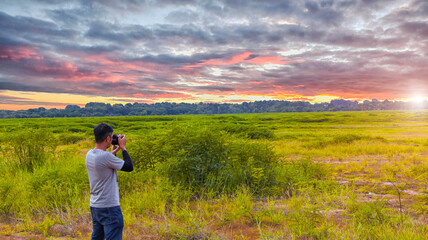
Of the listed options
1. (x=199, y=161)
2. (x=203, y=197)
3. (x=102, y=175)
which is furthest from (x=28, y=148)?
(x=102, y=175)

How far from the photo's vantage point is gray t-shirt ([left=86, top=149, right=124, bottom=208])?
373 cm

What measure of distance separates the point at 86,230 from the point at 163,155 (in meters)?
3.94

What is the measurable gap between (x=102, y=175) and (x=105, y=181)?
0.33ft

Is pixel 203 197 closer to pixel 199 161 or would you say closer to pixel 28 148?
pixel 199 161

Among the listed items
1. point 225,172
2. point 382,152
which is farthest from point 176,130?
point 382,152

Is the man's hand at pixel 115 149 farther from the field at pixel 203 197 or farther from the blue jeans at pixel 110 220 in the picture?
the field at pixel 203 197

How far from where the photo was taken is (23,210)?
23.4ft

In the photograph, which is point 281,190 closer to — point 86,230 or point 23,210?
point 86,230

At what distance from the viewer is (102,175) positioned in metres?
3.80

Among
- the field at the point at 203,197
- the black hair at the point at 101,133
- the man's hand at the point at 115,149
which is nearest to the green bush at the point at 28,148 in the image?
the field at the point at 203,197

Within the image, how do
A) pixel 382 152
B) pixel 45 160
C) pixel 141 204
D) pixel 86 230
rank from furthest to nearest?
pixel 382 152 → pixel 45 160 → pixel 141 204 → pixel 86 230

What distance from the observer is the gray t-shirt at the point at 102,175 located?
3.73m

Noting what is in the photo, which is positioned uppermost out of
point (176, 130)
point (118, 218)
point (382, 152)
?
point (176, 130)

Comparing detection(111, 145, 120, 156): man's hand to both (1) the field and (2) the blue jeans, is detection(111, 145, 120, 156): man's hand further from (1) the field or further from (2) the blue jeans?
(1) the field
